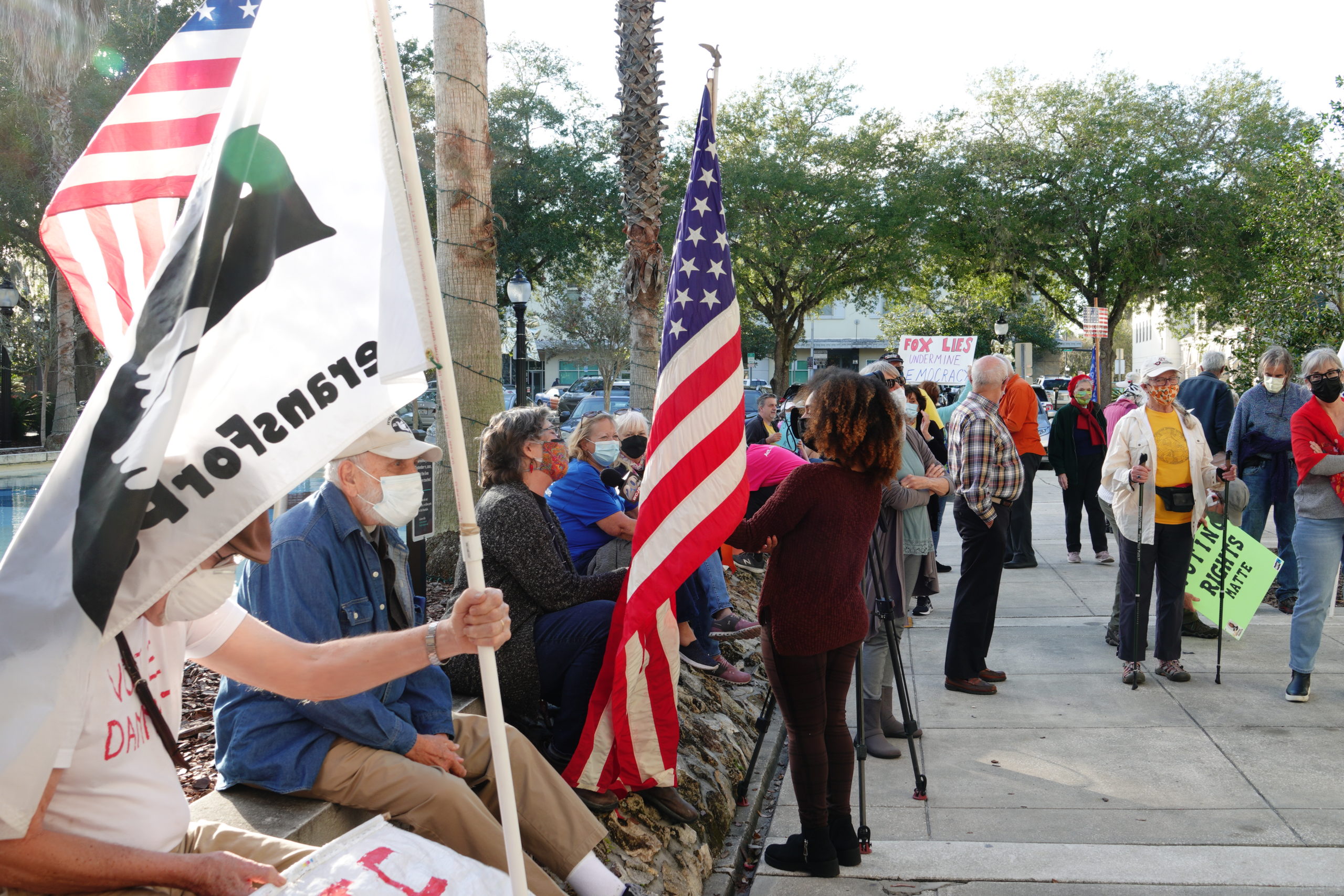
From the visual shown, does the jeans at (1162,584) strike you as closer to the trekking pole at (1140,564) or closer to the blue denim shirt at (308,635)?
the trekking pole at (1140,564)

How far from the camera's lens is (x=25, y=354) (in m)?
31.7

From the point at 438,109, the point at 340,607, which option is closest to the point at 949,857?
the point at 340,607

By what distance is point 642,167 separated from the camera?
9414mm

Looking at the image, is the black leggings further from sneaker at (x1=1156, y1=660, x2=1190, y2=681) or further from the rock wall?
sneaker at (x1=1156, y1=660, x2=1190, y2=681)

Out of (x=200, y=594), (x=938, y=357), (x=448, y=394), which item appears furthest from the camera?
(x=938, y=357)

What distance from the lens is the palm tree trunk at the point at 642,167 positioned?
30.5ft

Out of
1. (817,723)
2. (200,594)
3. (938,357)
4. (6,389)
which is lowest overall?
(817,723)

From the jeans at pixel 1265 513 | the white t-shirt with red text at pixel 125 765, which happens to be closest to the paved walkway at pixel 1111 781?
the jeans at pixel 1265 513

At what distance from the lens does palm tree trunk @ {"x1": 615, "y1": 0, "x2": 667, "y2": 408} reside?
929 centimetres

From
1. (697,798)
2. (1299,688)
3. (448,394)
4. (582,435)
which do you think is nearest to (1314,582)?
(1299,688)

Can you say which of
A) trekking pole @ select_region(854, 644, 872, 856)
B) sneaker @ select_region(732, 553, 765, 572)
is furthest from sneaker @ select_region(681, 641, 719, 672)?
sneaker @ select_region(732, 553, 765, 572)

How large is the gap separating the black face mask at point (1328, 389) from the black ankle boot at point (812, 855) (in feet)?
14.6

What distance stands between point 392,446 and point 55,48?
2055 cm

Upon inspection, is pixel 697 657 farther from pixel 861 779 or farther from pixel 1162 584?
pixel 1162 584
